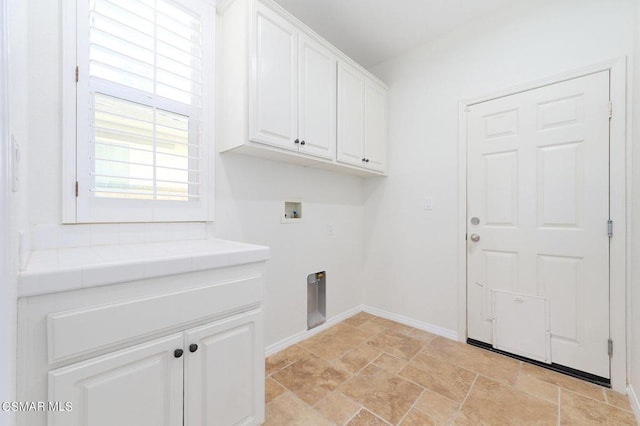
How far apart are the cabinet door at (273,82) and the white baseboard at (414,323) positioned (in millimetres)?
1940

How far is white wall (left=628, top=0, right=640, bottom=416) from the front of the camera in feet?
4.98

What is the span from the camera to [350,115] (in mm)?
2307

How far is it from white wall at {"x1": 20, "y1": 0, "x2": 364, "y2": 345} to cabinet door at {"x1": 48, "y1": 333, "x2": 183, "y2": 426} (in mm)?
720

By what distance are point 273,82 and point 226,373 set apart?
1628 mm

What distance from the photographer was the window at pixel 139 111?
1.27m

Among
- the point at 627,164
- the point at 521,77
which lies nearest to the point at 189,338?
the point at 627,164

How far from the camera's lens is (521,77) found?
2.03 m

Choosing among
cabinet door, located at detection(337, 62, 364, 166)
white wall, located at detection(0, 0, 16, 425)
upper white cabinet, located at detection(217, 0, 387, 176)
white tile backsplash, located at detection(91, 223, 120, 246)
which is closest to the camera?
white wall, located at detection(0, 0, 16, 425)

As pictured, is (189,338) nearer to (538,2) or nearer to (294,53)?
(294,53)

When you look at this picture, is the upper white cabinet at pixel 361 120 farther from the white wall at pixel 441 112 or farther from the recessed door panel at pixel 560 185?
the recessed door panel at pixel 560 185

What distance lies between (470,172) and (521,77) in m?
0.76

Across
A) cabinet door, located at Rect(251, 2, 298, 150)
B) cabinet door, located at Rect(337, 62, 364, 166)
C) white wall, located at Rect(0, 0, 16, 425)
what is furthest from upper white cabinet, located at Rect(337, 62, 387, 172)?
white wall, located at Rect(0, 0, 16, 425)

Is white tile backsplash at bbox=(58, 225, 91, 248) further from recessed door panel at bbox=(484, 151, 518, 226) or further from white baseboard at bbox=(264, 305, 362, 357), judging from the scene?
recessed door panel at bbox=(484, 151, 518, 226)

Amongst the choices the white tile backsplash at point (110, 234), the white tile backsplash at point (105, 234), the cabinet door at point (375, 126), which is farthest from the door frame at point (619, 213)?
the white tile backsplash at point (105, 234)
